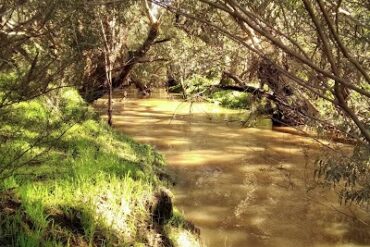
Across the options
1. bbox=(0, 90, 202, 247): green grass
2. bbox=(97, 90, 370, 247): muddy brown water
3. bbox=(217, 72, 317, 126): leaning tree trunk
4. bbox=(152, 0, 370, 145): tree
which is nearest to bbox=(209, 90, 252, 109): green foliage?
bbox=(97, 90, 370, 247): muddy brown water

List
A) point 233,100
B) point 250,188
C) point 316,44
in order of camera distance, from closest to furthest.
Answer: point 316,44
point 250,188
point 233,100

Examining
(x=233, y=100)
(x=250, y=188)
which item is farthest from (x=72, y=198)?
(x=233, y=100)

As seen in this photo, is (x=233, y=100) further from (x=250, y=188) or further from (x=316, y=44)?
(x=316, y=44)

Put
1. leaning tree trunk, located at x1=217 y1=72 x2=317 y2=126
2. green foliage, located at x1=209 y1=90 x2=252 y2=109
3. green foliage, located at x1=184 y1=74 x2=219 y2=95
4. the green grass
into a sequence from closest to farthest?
1. the green grass
2. leaning tree trunk, located at x1=217 y1=72 x2=317 y2=126
3. green foliage, located at x1=184 y1=74 x2=219 y2=95
4. green foliage, located at x1=209 y1=90 x2=252 y2=109

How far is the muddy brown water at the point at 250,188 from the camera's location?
7.23m

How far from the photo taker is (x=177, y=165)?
37.0 ft

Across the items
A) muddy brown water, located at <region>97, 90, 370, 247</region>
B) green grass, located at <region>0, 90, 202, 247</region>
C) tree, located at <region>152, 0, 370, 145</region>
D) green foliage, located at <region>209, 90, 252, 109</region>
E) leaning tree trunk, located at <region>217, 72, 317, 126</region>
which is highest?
tree, located at <region>152, 0, 370, 145</region>

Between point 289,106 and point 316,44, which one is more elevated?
point 316,44

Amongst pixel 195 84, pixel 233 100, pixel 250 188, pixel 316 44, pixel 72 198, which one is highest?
pixel 316 44

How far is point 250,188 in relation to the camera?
9578 millimetres

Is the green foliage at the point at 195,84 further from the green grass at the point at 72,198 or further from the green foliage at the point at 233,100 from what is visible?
the green grass at the point at 72,198

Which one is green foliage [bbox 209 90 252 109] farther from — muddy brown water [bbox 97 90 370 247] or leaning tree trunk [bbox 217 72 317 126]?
leaning tree trunk [bbox 217 72 317 126]

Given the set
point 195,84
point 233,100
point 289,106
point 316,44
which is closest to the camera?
point 316,44

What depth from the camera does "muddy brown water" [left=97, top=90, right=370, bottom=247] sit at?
23.7 ft
